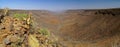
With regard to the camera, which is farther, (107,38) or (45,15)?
(45,15)

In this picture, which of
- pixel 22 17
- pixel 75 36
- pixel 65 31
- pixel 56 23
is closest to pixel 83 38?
pixel 75 36

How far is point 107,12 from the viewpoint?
51.8 m

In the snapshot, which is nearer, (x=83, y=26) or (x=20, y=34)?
(x=20, y=34)

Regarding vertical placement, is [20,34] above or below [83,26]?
above

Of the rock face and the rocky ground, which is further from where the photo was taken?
the rocky ground

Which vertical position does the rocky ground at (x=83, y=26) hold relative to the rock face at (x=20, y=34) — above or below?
below

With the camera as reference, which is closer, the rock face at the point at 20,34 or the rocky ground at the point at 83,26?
the rock face at the point at 20,34

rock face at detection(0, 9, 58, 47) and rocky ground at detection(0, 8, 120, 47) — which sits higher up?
rock face at detection(0, 9, 58, 47)

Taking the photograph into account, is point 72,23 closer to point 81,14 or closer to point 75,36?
point 81,14

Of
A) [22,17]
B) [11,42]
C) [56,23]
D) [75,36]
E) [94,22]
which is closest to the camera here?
[11,42]

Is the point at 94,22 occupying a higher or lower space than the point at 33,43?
lower

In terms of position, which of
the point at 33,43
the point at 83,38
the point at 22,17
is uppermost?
the point at 22,17

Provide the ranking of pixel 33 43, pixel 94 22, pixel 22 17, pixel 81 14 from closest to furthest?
pixel 33 43, pixel 22 17, pixel 94 22, pixel 81 14

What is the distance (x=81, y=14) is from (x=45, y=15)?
28.3 feet
